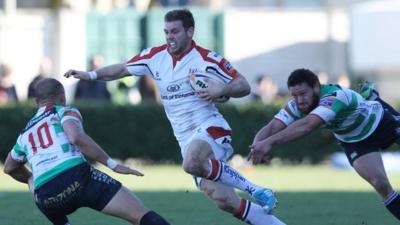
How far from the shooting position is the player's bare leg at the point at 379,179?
12.1m

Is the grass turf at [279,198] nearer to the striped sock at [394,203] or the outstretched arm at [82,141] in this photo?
the striped sock at [394,203]

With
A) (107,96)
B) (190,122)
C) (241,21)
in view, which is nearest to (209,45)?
(241,21)

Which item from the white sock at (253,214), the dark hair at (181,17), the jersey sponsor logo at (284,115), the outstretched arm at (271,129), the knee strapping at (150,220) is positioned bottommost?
the white sock at (253,214)

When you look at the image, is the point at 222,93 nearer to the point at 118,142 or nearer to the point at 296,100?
the point at 296,100

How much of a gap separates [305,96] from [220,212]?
356 centimetres

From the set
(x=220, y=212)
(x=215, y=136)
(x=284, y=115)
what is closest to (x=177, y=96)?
(x=215, y=136)

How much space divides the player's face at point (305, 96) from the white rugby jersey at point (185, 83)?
1.94 ft

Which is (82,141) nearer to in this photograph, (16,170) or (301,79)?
(16,170)

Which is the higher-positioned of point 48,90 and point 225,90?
point 48,90

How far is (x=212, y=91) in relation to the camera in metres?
11.0

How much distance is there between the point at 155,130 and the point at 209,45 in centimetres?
1100

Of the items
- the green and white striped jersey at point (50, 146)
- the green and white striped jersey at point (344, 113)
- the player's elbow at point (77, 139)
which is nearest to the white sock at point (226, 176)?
the green and white striped jersey at point (344, 113)

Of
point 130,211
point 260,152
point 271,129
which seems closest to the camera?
point 130,211

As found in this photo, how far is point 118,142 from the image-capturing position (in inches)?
967
